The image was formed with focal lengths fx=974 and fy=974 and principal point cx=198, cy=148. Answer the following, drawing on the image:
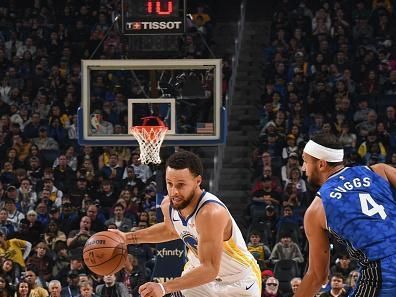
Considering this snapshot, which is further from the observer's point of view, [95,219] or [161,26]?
[95,219]

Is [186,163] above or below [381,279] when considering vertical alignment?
above

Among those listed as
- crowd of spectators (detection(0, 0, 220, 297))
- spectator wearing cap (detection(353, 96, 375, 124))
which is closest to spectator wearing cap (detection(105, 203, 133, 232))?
crowd of spectators (detection(0, 0, 220, 297))

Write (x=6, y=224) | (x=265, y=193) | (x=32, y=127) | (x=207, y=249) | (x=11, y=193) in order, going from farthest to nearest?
(x=32, y=127), (x=11, y=193), (x=265, y=193), (x=6, y=224), (x=207, y=249)

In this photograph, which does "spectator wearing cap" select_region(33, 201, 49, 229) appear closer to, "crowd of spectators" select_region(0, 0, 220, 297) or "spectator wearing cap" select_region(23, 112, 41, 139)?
"crowd of spectators" select_region(0, 0, 220, 297)

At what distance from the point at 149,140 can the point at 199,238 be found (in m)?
5.80

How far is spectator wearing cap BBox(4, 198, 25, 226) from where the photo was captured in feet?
51.5

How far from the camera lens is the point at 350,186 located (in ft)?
19.4

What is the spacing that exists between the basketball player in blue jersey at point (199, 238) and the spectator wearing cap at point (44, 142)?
1075 centimetres

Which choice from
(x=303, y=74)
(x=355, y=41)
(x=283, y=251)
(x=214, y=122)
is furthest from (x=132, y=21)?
(x=355, y=41)

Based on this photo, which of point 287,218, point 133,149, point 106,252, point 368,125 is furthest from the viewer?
point 368,125

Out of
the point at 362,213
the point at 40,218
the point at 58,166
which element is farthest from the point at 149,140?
Result: the point at 362,213

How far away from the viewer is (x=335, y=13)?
67.6 ft

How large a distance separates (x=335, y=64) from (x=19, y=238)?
7345 millimetres

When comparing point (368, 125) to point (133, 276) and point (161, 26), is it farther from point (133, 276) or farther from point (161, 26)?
point (161, 26)
